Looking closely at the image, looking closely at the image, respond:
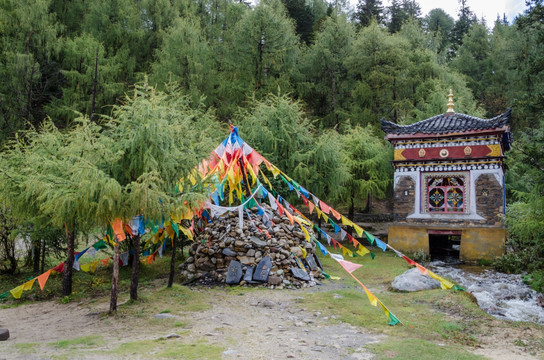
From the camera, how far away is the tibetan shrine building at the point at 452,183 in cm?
1617

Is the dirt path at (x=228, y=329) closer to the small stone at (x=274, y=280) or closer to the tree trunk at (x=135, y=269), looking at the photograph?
the tree trunk at (x=135, y=269)

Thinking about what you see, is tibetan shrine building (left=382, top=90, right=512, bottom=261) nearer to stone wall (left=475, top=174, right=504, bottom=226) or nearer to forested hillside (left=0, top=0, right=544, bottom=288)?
stone wall (left=475, top=174, right=504, bottom=226)

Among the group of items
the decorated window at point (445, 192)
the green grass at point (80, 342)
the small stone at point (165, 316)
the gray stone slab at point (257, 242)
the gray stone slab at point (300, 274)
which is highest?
the decorated window at point (445, 192)

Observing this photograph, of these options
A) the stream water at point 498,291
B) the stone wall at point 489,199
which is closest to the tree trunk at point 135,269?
the stream water at point 498,291

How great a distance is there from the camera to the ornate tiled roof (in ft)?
52.5

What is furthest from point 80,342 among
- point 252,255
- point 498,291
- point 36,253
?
point 498,291

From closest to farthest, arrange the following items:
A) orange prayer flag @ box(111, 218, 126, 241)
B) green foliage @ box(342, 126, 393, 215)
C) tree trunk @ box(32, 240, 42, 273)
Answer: orange prayer flag @ box(111, 218, 126, 241) < tree trunk @ box(32, 240, 42, 273) < green foliage @ box(342, 126, 393, 215)

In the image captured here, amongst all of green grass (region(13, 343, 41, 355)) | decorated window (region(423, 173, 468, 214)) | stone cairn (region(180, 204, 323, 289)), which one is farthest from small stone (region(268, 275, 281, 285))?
decorated window (region(423, 173, 468, 214))

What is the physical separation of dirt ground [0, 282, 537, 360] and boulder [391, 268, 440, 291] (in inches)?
113

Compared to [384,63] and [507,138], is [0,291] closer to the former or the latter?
[507,138]

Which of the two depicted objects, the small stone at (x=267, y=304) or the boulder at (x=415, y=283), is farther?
the boulder at (x=415, y=283)

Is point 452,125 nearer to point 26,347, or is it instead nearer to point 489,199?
point 489,199

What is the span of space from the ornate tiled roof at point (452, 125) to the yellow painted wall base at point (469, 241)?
4123 mm

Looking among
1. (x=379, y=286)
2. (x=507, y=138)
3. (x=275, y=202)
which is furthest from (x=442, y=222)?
(x=275, y=202)
